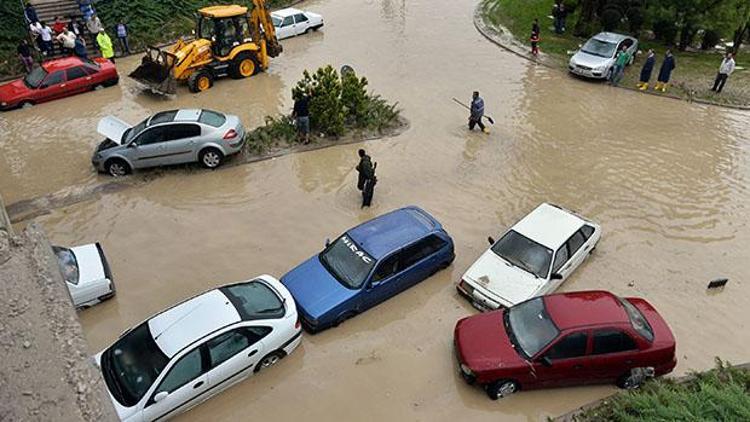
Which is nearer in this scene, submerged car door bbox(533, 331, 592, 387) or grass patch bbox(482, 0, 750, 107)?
submerged car door bbox(533, 331, 592, 387)

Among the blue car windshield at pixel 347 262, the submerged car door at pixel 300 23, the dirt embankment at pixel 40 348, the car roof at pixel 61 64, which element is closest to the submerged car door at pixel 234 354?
the blue car windshield at pixel 347 262

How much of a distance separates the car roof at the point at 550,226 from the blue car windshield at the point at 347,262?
3359mm

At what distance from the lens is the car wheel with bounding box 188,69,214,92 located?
789 inches

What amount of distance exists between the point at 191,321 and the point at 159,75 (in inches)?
514

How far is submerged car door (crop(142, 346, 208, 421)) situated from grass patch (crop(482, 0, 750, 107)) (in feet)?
62.6

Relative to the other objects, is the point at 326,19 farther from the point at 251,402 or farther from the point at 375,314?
the point at 251,402

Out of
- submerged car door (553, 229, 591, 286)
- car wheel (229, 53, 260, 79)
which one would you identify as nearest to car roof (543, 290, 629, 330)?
submerged car door (553, 229, 591, 286)

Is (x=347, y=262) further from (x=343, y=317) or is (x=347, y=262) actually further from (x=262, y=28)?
(x=262, y=28)

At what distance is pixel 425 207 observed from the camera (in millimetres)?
13992

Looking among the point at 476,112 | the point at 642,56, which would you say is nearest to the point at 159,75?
the point at 476,112

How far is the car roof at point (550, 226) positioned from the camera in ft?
37.3

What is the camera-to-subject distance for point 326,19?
28.8 metres

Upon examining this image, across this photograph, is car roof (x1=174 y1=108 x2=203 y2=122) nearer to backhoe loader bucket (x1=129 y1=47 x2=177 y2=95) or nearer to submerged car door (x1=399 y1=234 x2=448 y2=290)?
backhoe loader bucket (x1=129 y1=47 x2=177 y2=95)

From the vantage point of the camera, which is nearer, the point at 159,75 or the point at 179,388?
the point at 179,388
